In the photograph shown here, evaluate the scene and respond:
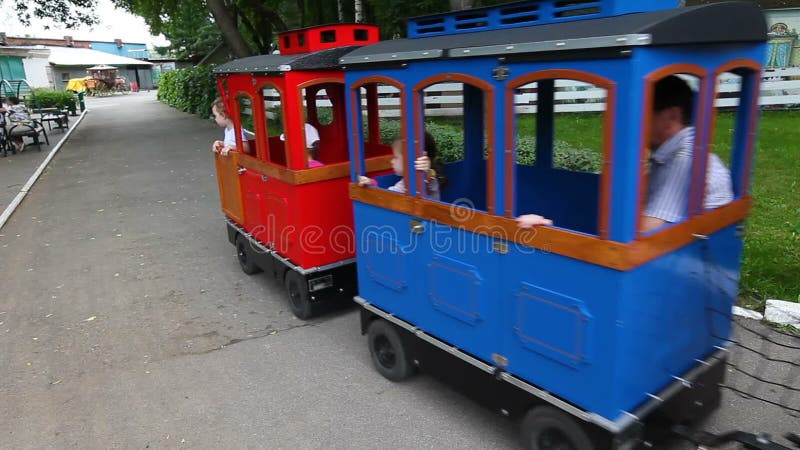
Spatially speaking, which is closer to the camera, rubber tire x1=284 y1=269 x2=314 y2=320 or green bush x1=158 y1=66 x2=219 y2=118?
rubber tire x1=284 y1=269 x2=314 y2=320

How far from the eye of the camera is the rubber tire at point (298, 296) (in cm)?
486

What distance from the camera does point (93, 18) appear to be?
2123 centimetres

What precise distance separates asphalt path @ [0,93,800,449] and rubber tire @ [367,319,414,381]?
0.30 ft

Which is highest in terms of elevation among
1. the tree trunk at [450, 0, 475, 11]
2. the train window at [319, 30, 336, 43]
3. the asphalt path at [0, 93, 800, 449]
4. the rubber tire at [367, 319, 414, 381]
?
the tree trunk at [450, 0, 475, 11]

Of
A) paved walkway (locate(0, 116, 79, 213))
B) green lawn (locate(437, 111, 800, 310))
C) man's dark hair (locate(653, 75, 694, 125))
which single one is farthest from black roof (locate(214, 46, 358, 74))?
paved walkway (locate(0, 116, 79, 213))

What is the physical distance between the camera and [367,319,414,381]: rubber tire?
379cm

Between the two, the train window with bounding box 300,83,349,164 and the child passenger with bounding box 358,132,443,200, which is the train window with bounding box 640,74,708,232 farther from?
the train window with bounding box 300,83,349,164

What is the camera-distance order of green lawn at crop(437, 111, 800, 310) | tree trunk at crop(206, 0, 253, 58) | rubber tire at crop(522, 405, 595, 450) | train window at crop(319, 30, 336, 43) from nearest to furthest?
rubber tire at crop(522, 405, 595, 450) → green lawn at crop(437, 111, 800, 310) → train window at crop(319, 30, 336, 43) → tree trunk at crop(206, 0, 253, 58)

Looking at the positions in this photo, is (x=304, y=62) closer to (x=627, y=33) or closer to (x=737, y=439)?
(x=627, y=33)

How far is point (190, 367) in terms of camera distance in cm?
427

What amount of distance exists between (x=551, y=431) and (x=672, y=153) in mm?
1508

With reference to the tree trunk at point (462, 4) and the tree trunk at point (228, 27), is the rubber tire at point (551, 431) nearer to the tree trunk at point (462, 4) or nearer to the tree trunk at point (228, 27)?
the tree trunk at point (462, 4)

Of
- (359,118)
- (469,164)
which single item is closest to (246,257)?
(359,118)

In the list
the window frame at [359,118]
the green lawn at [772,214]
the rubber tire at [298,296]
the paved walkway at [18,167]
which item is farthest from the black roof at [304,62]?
the paved walkway at [18,167]
